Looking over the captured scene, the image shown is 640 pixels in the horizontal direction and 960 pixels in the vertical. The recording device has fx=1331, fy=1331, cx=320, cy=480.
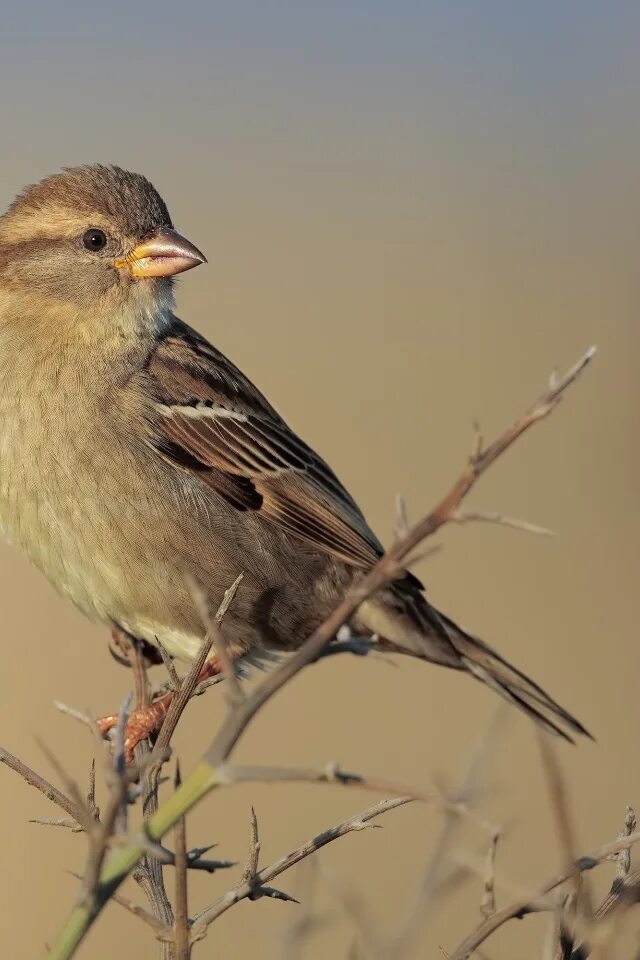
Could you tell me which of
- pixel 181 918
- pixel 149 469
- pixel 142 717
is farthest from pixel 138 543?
pixel 181 918

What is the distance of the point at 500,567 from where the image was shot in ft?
30.4

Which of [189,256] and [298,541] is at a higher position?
[189,256]

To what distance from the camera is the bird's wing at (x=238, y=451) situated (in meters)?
4.36

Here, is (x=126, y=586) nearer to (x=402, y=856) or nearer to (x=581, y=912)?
(x=581, y=912)

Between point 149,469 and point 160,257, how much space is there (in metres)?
0.77

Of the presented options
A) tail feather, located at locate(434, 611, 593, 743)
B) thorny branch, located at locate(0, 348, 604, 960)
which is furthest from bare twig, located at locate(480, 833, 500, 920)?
tail feather, located at locate(434, 611, 593, 743)

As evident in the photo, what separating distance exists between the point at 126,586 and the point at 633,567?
5.67 m

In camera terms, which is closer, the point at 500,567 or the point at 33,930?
the point at 33,930

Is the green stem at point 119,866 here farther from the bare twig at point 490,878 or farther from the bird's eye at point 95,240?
the bird's eye at point 95,240

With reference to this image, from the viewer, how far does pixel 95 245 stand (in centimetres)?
451

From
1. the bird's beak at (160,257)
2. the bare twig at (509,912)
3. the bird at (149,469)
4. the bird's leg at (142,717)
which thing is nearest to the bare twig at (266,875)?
the bare twig at (509,912)

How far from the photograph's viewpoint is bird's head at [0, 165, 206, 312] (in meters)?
4.45

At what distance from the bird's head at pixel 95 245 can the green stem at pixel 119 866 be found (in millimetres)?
3044

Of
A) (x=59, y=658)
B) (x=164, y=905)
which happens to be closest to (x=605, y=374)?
(x=59, y=658)
